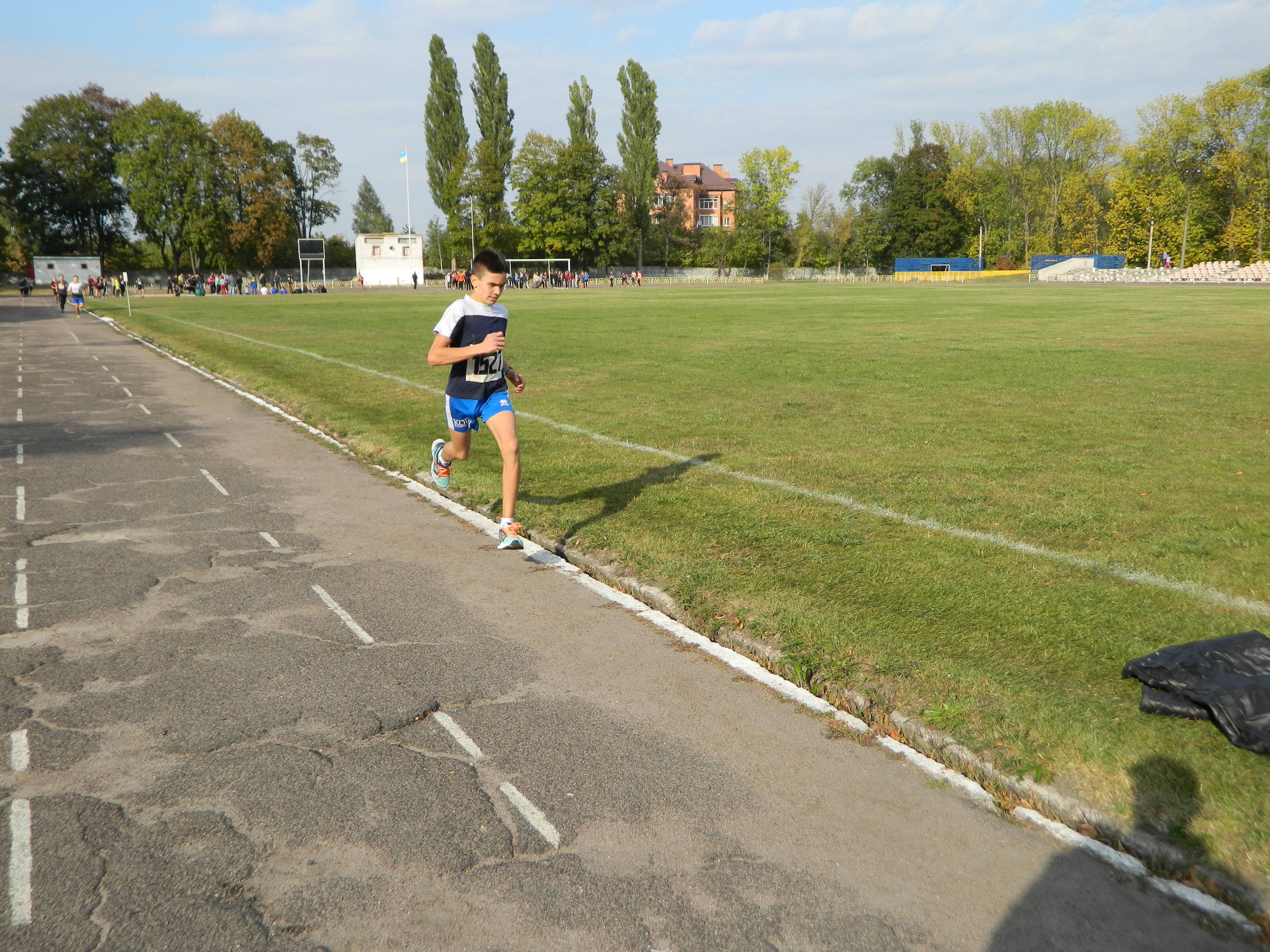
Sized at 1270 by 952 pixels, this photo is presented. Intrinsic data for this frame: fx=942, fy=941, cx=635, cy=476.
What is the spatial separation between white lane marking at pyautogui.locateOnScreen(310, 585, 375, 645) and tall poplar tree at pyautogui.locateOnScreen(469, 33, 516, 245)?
9237 cm

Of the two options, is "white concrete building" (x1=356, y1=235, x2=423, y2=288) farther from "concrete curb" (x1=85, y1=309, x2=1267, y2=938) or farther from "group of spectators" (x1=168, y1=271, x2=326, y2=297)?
→ "concrete curb" (x1=85, y1=309, x2=1267, y2=938)

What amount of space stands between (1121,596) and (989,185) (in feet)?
357

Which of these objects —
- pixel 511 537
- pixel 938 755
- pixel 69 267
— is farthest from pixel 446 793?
pixel 69 267

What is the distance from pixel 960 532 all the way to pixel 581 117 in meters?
99.4

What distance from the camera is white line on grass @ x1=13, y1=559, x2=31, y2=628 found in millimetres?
5445

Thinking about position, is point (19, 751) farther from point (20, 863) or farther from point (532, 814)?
point (532, 814)

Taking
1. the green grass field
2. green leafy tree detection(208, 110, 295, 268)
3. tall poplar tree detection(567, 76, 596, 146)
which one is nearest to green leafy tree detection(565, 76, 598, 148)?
tall poplar tree detection(567, 76, 596, 146)

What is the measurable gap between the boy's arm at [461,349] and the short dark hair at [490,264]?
0.44 m

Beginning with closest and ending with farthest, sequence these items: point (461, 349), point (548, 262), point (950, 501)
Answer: point (461, 349) < point (950, 501) < point (548, 262)

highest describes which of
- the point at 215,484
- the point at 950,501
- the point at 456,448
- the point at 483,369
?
the point at 483,369

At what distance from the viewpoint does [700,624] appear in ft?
17.6

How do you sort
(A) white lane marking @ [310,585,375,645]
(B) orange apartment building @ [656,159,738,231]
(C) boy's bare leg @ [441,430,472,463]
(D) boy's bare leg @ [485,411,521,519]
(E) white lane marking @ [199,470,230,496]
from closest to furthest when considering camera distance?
(A) white lane marking @ [310,585,375,645] → (D) boy's bare leg @ [485,411,521,519] → (C) boy's bare leg @ [441,430,472,463] → (E) white lane marking @ [199,470,230,496] → (B) orange apartment building @ [656,159,738,231]

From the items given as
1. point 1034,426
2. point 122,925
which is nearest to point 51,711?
point 122,925

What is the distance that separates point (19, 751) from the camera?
394 cm
